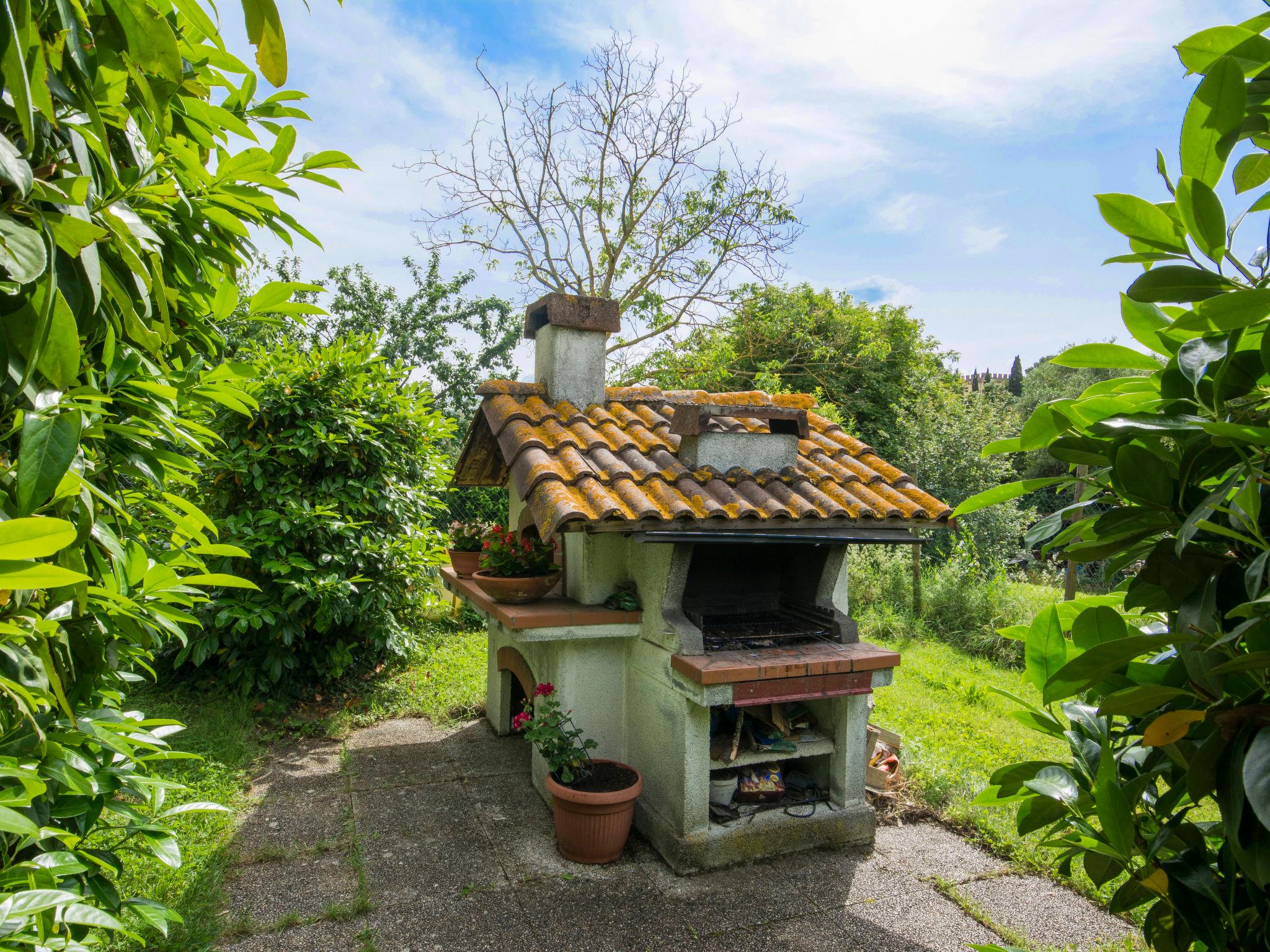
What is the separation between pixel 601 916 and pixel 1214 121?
13.6ft

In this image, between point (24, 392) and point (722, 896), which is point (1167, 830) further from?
point (722, 896)

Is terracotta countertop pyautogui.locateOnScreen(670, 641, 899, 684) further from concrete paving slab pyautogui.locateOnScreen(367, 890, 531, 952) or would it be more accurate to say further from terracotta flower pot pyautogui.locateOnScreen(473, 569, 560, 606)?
concrete paving slab pyautogui.locateOnScreen(367, 890, 531, 952)

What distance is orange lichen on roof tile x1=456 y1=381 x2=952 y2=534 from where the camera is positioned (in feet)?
14.1

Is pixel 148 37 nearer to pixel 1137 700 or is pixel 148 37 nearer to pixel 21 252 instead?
pixel 21 252

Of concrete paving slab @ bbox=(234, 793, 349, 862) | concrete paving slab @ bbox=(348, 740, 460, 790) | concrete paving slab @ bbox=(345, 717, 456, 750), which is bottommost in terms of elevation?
concrete paving slab @ bbox=(345, 717, 456, 750)

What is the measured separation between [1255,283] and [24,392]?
1.66 meters

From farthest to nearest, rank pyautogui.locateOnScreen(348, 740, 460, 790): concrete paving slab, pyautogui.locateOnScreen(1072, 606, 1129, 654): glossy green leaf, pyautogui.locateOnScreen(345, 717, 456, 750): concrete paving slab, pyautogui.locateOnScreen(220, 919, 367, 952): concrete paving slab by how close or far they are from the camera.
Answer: pyautogui.locateOnScreen(345, 717, 456, 750): concrete paving slab → pyautogui.locateOnScreen(348, 740, 460, 790): concrete paving slab → pyautogui.locateOnScreen(220, 919, 367, 952): concrete paving slab → pyautogui.locateOnScreen(1072, 606, 1129, 654): glossy green leaf

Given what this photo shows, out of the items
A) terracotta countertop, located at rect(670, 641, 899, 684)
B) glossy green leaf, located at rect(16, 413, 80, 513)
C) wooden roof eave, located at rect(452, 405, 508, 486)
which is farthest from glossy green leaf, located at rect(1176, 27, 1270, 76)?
wooden roof eave, located at rect(452, 405, 508, 486)

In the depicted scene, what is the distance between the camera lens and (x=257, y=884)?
4051mm

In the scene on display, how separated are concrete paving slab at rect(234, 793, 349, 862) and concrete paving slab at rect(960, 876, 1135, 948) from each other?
3.84m

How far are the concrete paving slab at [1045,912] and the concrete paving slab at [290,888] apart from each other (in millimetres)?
3524

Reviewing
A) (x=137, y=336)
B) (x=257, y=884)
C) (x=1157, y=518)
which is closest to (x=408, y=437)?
(x=257, y=884)

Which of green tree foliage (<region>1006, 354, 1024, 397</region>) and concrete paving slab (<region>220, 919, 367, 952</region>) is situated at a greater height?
green tree foliage (<region>1006, 354, 1024, 397</region>)

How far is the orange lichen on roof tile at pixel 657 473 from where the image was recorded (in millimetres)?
4297
